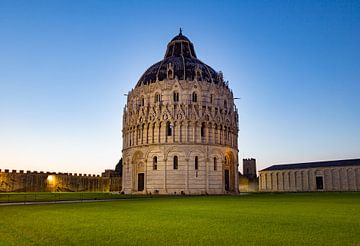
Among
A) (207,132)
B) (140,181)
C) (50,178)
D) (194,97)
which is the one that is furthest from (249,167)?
(50,178)

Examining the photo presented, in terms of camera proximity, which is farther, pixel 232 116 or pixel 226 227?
pixel 232 116

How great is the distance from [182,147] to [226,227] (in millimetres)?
44279

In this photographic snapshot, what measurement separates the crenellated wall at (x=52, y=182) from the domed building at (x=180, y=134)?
73.4ft

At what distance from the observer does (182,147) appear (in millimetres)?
57906

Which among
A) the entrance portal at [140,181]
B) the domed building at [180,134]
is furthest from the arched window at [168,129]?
the entrance portal at [140,181]

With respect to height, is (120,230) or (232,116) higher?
(232,116)

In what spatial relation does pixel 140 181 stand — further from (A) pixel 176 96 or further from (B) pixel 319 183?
(B) pixel 319 183

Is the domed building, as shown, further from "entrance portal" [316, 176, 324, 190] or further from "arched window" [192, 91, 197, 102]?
"entrance portal" [316, 176, 324, 190]

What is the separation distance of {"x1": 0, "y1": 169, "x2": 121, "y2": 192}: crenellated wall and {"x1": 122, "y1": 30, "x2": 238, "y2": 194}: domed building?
2236cm

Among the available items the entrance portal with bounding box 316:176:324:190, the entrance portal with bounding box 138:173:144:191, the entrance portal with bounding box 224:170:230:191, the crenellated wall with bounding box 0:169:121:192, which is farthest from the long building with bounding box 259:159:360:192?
the entrance portal with bounding box 138:173:144:191

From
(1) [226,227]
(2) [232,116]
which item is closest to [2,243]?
(1) [226,227]

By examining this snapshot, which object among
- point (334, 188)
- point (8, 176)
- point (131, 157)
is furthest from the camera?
point (334, 188)

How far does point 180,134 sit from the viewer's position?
58.2 meters

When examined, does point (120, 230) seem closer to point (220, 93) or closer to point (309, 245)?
point (309, 245)
